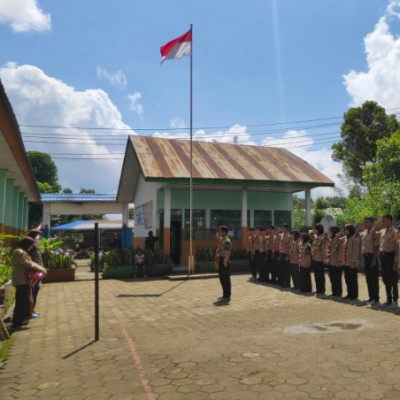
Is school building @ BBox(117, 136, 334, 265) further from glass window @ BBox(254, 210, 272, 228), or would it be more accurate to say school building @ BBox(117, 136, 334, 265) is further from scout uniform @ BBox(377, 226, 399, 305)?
scout uniform @ BBox(377, 226, 399, 305)

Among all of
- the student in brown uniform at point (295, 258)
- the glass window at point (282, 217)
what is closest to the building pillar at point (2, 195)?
the student in brown uniform at point (295, 258)

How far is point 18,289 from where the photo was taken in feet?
22.5

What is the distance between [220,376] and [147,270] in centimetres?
1061

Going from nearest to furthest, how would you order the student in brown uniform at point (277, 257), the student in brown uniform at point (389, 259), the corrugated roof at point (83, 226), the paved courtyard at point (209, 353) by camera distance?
the paved courtyard at point (209, 353) → the student in brown uniform at point (389, 259) → the student in brown uniform at point (277, 257) → the corrugated roof at point (83, 226)

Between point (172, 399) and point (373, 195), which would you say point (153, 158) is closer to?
point (373, 195)

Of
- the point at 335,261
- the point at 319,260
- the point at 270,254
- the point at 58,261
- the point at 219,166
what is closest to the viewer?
the point at 335,261

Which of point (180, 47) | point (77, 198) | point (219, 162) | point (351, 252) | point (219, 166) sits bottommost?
point (351, 252)

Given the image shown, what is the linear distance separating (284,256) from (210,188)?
23.0 feet

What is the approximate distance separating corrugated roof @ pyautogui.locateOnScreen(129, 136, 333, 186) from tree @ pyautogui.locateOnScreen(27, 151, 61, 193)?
32304 mm

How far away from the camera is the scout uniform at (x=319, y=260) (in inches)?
387

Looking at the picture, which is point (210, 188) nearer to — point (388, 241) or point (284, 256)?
point (284, 256)

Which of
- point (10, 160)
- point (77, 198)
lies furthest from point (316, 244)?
point (77, 198)

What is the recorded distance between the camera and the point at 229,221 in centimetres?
1800

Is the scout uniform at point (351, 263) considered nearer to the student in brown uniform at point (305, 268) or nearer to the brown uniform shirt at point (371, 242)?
the brown uniform shirt at point (371, 242)
